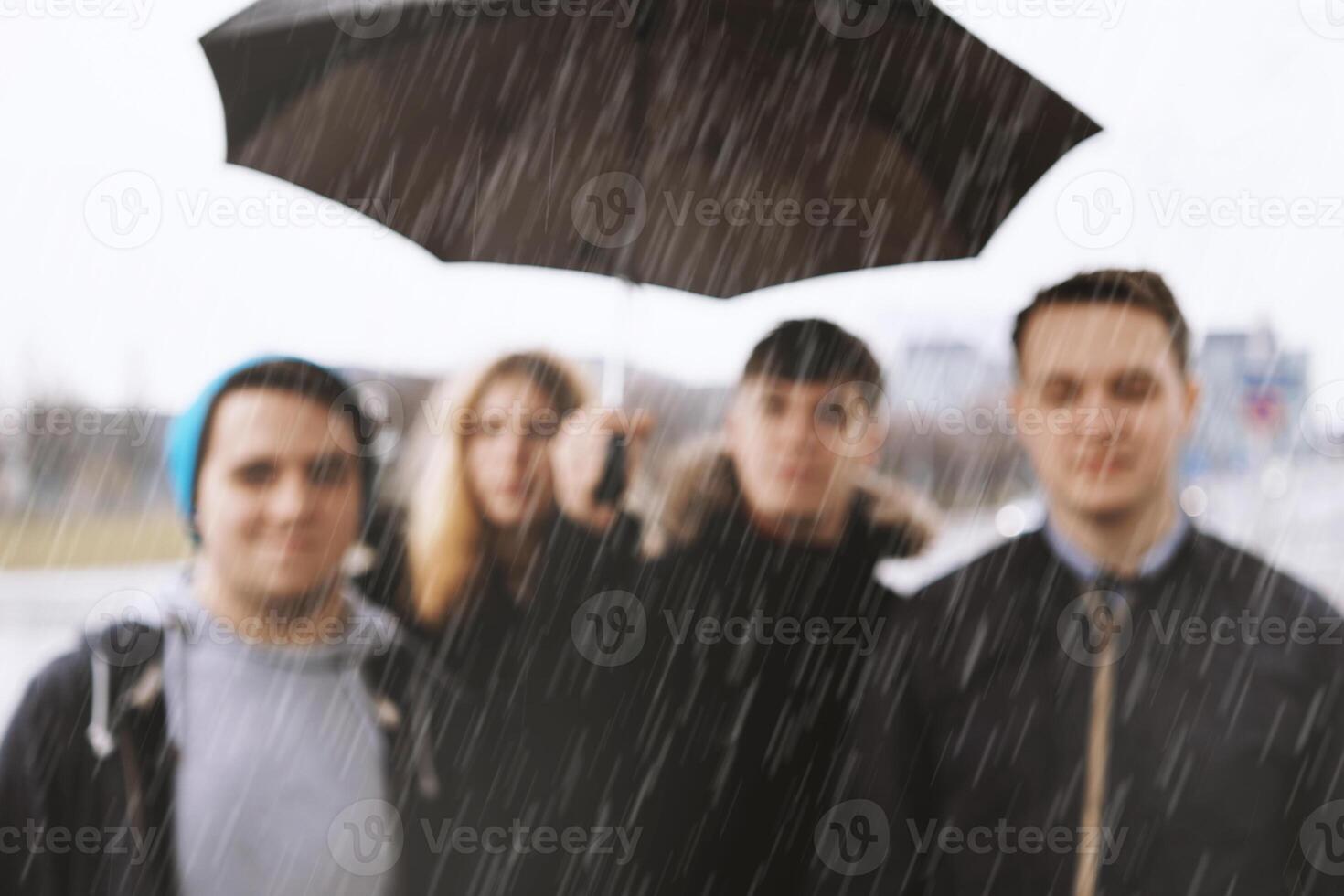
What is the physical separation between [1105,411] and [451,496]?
1578mm

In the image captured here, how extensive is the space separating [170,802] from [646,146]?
2.01 metres

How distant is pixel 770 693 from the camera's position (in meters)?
2.57

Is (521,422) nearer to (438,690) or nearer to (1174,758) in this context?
(438,690)

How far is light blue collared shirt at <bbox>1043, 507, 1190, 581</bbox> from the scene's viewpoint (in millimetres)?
2408

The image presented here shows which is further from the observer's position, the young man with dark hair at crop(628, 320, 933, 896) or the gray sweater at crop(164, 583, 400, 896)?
the young man with dark hair at crop(628, 320, 933, 896)
